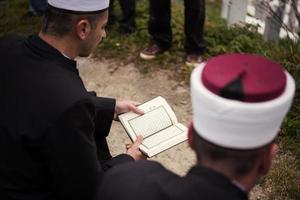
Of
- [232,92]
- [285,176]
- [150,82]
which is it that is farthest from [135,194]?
[150,82]

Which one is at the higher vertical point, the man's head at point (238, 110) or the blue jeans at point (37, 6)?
the man's head at point (238, 110)

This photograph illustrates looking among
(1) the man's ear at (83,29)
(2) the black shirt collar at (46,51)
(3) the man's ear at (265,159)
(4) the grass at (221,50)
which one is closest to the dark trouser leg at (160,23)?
(4) the grass at (221,50)

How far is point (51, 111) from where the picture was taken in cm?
212

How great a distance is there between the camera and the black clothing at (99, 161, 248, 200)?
152 cm

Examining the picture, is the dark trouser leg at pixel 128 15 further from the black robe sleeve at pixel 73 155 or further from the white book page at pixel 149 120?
the black robe sleeve at pixel 73 155

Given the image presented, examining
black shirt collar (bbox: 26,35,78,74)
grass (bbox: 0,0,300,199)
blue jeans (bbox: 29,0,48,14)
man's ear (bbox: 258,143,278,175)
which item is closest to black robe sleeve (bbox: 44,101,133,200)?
black shirt collar (bbox: 26,35,78,74)

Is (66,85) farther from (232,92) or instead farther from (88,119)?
(232,92)

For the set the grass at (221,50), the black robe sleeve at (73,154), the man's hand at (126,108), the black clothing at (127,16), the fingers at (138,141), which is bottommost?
the grass at (221,50)

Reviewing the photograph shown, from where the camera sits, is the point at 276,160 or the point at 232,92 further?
the point at 276,160

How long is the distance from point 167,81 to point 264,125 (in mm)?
3111

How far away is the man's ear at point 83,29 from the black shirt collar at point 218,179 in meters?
1.05

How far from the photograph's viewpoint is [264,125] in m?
1.54

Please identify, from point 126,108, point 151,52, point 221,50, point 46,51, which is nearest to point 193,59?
point 221,50

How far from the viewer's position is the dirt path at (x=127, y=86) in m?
4.16
